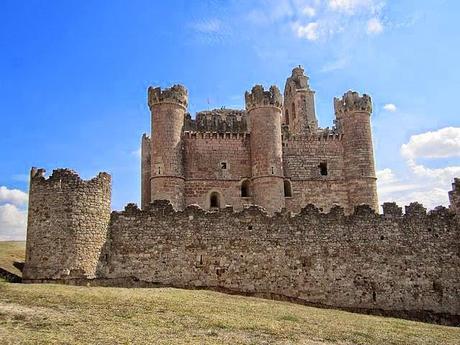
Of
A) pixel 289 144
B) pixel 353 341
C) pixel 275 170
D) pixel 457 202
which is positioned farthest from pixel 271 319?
pixel 289 144

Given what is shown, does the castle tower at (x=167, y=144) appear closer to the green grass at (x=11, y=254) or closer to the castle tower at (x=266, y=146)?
the castle tower at (x=266, y=146)

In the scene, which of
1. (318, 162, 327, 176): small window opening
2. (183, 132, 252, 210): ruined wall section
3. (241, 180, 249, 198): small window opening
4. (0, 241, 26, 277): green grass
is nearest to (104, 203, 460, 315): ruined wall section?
(0, 241, 26, 277): green grass

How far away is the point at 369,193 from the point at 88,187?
22.4 m

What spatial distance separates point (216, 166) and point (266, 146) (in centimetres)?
368

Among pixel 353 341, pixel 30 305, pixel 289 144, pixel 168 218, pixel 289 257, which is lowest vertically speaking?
pixel 353 341

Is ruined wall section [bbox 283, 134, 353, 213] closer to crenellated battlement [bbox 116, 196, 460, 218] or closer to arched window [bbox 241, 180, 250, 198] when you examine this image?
arched window [bbox 241, 180, 250, 198]

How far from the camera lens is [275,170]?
124 feet

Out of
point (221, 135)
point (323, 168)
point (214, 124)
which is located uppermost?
point (214, 124)

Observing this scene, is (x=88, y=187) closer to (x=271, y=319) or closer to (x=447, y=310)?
(x=271, y=319)

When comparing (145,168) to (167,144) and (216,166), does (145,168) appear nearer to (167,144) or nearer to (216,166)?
A: (167,144)

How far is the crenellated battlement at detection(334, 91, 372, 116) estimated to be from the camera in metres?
40.2

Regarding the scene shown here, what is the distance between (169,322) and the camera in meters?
15.1

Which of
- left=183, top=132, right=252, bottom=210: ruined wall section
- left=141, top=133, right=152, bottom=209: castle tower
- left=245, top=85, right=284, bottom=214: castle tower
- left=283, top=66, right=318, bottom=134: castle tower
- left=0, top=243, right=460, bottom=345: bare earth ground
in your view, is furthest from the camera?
left=283, top=66, right=318, bottom=134: castle tower

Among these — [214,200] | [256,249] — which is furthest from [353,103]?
[256,249]
